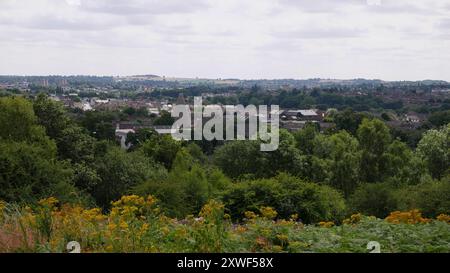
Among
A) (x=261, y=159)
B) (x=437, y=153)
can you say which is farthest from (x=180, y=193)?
(x=437, y=153)

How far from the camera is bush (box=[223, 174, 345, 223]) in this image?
50.2 feet

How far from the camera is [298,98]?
14625 centimetres

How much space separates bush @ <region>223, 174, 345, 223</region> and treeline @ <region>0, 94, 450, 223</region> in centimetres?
3

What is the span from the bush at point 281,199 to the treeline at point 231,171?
0.09 feet

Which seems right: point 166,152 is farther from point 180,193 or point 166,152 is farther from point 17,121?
point 180,193

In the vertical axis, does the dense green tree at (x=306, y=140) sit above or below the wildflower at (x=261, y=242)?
below

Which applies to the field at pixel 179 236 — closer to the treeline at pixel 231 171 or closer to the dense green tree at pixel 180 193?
the treeline at pixel 231 171

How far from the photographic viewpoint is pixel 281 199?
1555 cm

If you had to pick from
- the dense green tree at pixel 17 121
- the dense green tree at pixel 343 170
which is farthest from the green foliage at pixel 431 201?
the dense green tree at pixel 343 170

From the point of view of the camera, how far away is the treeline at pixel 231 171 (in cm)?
1642

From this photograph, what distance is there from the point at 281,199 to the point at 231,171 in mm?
20521

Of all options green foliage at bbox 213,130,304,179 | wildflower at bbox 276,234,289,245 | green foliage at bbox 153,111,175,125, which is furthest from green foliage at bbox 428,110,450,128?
→ wildflower at bbox 276,234,289,245

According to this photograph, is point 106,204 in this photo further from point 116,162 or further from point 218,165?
point 218,165

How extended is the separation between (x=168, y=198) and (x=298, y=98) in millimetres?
129075
